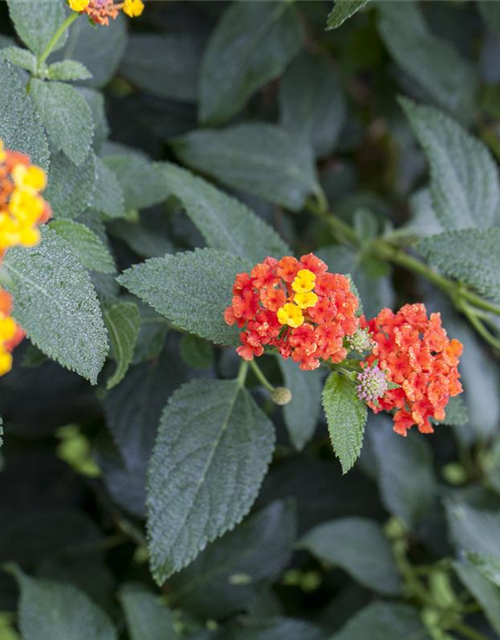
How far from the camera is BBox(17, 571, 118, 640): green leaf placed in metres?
0.83

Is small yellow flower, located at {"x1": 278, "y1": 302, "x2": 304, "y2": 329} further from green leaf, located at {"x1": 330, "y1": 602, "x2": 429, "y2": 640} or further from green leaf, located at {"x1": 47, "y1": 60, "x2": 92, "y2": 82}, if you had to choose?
green leaf, located at {"x1": 330, "y1": 602, "x2": 429, "y2": 640}

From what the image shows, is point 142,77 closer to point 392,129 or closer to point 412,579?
point 392,129

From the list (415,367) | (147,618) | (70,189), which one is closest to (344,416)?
(415,367)

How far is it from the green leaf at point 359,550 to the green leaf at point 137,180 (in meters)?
0.44

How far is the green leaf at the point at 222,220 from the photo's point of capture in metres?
0.74

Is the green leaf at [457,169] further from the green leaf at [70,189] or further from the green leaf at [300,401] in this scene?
the green leaf at [70,189]

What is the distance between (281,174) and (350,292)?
461 mm

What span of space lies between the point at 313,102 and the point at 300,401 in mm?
519

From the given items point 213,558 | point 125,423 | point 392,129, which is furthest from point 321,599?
point 392,129

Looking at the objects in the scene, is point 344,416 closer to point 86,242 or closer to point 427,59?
point 86,242

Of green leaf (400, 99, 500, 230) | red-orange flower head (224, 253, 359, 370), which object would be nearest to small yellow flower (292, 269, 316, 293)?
red-orange flower head (224, 253, 359, 370)

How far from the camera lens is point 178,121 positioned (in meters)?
1.13

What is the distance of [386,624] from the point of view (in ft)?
3.12

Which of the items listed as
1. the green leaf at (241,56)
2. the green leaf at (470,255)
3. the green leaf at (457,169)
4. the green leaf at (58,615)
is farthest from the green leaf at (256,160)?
the green leaf at (58,615)
